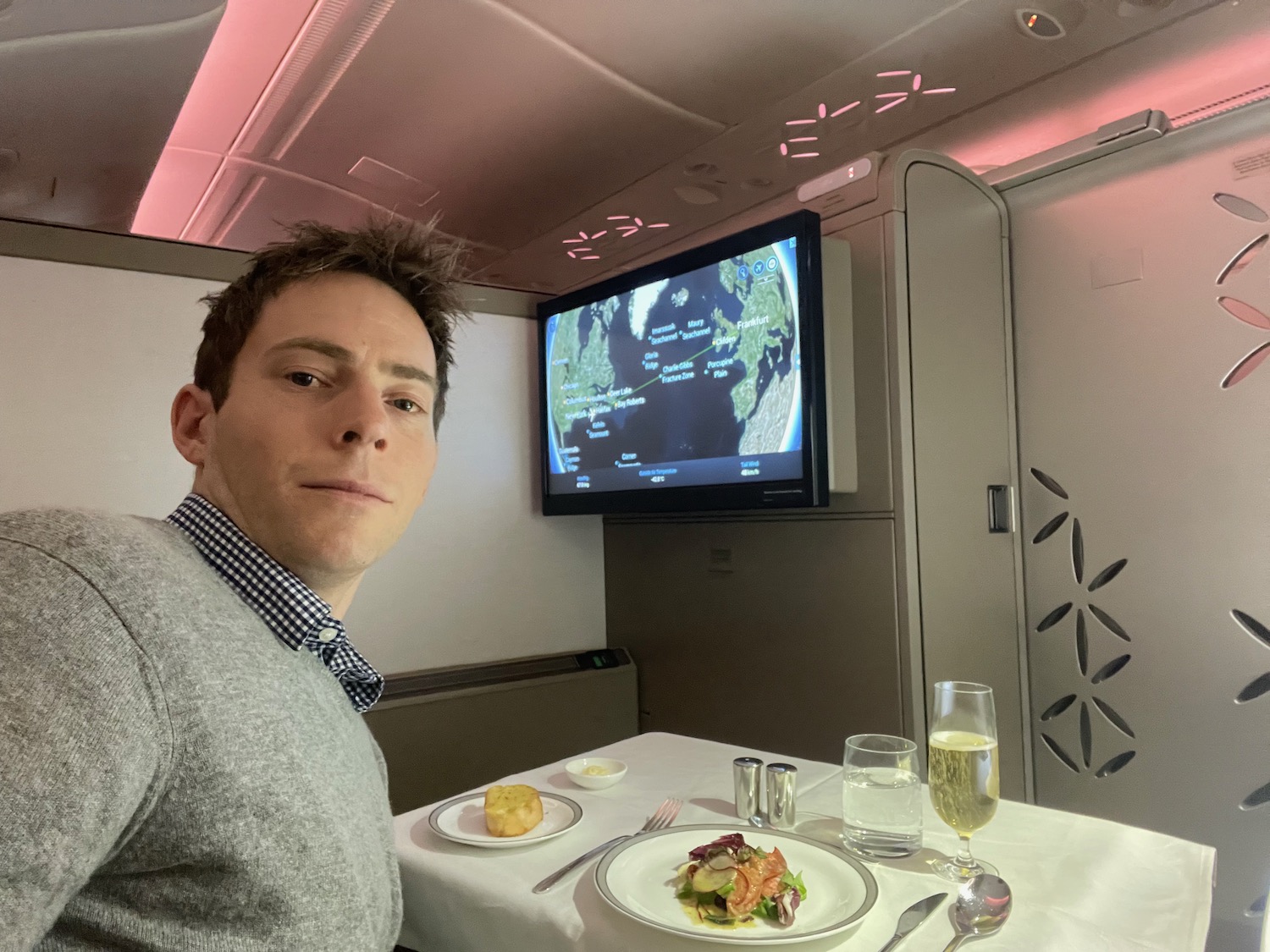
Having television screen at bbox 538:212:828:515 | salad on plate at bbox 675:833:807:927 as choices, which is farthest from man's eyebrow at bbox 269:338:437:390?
television screen at bbox 538:212:828:515

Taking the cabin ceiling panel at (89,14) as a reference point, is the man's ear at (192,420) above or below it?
below

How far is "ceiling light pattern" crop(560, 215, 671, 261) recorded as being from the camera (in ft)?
9.45

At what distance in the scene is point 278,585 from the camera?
2.81ft

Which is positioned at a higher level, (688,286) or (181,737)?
(688,286)

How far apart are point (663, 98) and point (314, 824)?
1972 mm

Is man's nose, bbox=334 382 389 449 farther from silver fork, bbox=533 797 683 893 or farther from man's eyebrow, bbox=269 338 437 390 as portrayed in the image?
silver fork, bbox=533 797 683 893

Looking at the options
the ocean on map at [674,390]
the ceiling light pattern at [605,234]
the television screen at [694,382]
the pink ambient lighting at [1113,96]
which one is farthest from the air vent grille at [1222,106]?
the ceiling light pattern at [605,234]

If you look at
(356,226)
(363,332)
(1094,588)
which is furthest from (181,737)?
(1094,588)

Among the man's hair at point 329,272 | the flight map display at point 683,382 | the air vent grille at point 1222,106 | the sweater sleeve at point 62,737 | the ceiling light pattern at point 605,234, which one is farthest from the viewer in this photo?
the ceiling light pattern at point 605,234

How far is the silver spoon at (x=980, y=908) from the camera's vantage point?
0.80 metres

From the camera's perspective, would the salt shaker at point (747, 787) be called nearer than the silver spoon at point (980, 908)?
No

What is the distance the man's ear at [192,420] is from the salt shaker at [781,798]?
0.88 m

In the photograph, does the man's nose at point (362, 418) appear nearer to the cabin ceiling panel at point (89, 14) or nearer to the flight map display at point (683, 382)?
the flight map display at point (683, 382)

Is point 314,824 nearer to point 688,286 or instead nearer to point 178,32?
point 688,286
